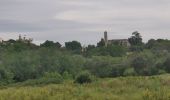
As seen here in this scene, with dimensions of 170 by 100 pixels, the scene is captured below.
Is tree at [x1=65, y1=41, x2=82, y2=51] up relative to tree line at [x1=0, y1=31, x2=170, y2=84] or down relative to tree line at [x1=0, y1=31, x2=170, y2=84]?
up

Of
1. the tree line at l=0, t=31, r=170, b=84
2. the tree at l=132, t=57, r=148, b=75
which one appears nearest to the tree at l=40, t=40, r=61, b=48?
the tree line at l=0, t=31, r=170, b=84

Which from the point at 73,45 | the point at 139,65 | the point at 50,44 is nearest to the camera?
the point at 139,65

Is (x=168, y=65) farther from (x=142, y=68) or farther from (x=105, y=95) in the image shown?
(x=105, y=95)

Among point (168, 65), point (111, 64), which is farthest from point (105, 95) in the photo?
point (111, 64)

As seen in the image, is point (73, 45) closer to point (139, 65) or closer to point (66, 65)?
point (66, 65)

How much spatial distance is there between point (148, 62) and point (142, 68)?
1.86m

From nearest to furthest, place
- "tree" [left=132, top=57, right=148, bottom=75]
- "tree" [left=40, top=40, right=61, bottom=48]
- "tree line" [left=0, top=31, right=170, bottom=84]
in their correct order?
"tree" [left=132, top=57, right=148, bottom=75] → "tree line" [left=0, top=31, right=170, bottom=84] → "tree" [left=40, top=40, right=61, bottom=48]

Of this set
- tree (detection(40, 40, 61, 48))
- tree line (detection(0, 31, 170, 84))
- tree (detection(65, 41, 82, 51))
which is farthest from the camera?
tree (detection(65, 41, 82, 51))

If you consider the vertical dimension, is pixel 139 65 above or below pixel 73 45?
below

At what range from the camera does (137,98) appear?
19.0 metres

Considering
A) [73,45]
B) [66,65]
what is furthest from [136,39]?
[66,65]

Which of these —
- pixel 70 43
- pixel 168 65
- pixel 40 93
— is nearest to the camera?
pixel 40 93

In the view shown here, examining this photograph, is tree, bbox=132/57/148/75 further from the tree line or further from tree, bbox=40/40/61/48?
tree, bbox=40/40/61/48

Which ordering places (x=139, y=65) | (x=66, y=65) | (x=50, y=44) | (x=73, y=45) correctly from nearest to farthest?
1. (x=139, y=65)
2. (x=66, y=65)
3. (x=50, y=44)
4. (x=73, y=45)
